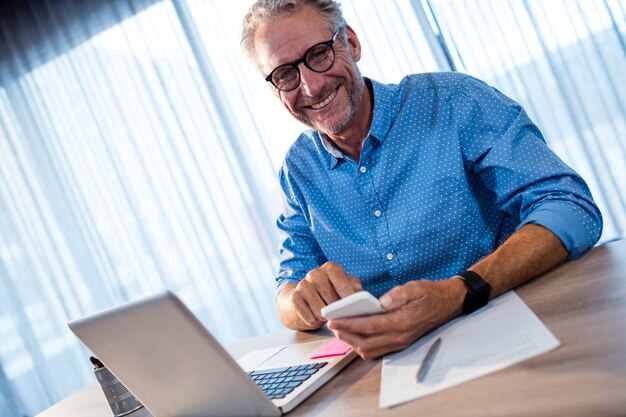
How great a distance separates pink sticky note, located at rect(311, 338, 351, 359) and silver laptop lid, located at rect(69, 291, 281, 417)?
0.22m

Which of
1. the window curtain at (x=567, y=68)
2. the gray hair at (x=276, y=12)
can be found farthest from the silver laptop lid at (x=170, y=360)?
the window curtain at (x=567, y=68)

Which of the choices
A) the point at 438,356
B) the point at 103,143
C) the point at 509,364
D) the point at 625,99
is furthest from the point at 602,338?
the point at 103,143

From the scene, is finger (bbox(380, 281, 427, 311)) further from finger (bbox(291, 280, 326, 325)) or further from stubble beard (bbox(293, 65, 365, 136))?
stubble beard (bbox(293, 65, 365, 136))

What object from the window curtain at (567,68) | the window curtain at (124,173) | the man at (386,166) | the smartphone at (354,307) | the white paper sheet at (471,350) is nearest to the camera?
the white paper sheet at (471,350)

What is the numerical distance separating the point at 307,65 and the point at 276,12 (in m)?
0.17

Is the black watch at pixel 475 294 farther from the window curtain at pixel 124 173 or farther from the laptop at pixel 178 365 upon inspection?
the window curtain at pixel 124 173

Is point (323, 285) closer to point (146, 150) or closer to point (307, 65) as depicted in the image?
point (307, 65)

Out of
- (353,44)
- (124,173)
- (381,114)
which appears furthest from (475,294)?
(124,173)

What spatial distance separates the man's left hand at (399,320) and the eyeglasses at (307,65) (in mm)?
746

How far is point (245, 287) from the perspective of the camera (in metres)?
3.78

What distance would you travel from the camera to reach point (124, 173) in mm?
3953

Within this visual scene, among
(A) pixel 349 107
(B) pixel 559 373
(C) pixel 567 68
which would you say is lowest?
(B) pixel 559 373

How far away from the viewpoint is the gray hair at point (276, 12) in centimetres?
154

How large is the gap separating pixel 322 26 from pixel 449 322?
87 centimetres
